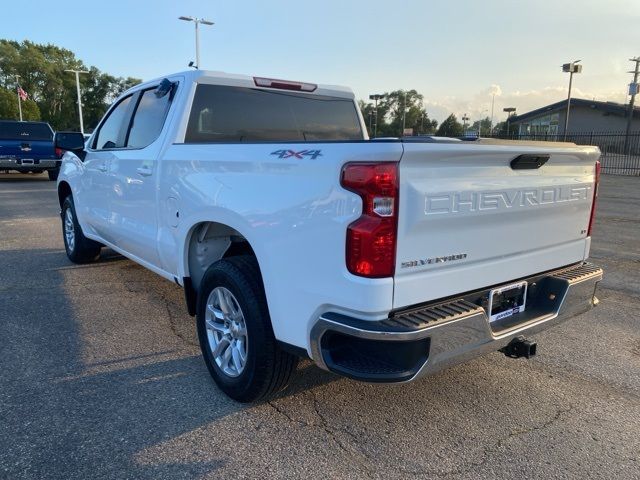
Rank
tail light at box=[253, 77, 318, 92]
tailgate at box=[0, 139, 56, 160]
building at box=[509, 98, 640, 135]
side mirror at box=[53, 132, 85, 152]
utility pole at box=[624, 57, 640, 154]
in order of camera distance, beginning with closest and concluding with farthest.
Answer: tail light at box=[253, 77, 318, 92], side mirror at box=[53, 132, 85, 152], tailgate at box=[0, 139, 56, 160], utility pole at box=[624, 57, 640, 154], building at box=[509, 98, 640, 135]

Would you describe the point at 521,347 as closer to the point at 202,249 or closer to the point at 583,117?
the point at 202,249

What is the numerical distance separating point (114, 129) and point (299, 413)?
363 cm

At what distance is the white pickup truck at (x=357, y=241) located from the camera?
2.28 meters

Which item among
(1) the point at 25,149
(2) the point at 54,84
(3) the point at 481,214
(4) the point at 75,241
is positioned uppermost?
(2) the point at 54,84

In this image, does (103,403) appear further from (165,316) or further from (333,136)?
(333,136)

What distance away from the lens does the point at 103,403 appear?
3.11 metres

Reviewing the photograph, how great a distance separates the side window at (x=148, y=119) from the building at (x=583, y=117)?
4291cm

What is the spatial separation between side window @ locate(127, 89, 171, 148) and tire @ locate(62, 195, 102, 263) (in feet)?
6.76

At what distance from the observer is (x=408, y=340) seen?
2246 mm

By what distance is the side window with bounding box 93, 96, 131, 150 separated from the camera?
496cm

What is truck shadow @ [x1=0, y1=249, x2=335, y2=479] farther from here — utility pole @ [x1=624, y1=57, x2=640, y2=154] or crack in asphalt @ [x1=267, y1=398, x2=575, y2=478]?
utility pole @ [x1=624, y1=57, x2=640, y2=154]

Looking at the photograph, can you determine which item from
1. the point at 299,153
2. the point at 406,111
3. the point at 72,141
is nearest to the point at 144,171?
the point at 299,153

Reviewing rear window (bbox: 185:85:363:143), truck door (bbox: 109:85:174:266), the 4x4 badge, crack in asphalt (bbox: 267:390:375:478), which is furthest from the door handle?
crack in asphalt (bbox: 267:390:375:478)

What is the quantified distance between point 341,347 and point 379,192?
764mm
